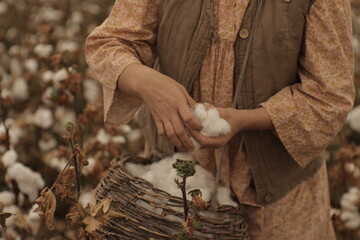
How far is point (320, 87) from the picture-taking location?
1102 mm

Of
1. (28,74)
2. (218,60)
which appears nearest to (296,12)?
(218,60)

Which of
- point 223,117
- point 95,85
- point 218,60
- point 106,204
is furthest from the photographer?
point 95,85

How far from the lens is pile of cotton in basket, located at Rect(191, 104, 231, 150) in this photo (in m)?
1.01

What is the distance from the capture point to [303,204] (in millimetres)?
1291

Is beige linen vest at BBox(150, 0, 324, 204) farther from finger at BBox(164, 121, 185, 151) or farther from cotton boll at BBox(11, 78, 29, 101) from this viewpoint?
cotton boll at BBox(11, 78, 29, 101)

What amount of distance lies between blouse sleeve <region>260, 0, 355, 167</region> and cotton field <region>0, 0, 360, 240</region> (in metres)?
0.16

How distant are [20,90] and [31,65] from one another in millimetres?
138

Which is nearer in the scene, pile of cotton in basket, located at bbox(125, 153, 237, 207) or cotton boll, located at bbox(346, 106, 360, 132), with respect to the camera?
pile of cotton in basket, located at bbox(125, 153, 237, 207)

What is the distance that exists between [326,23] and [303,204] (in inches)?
17.4

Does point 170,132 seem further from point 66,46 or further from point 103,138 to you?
point 66,46

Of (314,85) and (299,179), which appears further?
(299,179)

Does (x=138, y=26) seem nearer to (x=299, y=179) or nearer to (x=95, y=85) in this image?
(x=299, y=179)

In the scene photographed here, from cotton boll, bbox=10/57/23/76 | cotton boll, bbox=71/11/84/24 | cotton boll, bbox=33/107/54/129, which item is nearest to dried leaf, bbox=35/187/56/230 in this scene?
cotton boll, bbox=33/107/54/129

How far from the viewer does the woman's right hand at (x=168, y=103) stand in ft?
3.32
